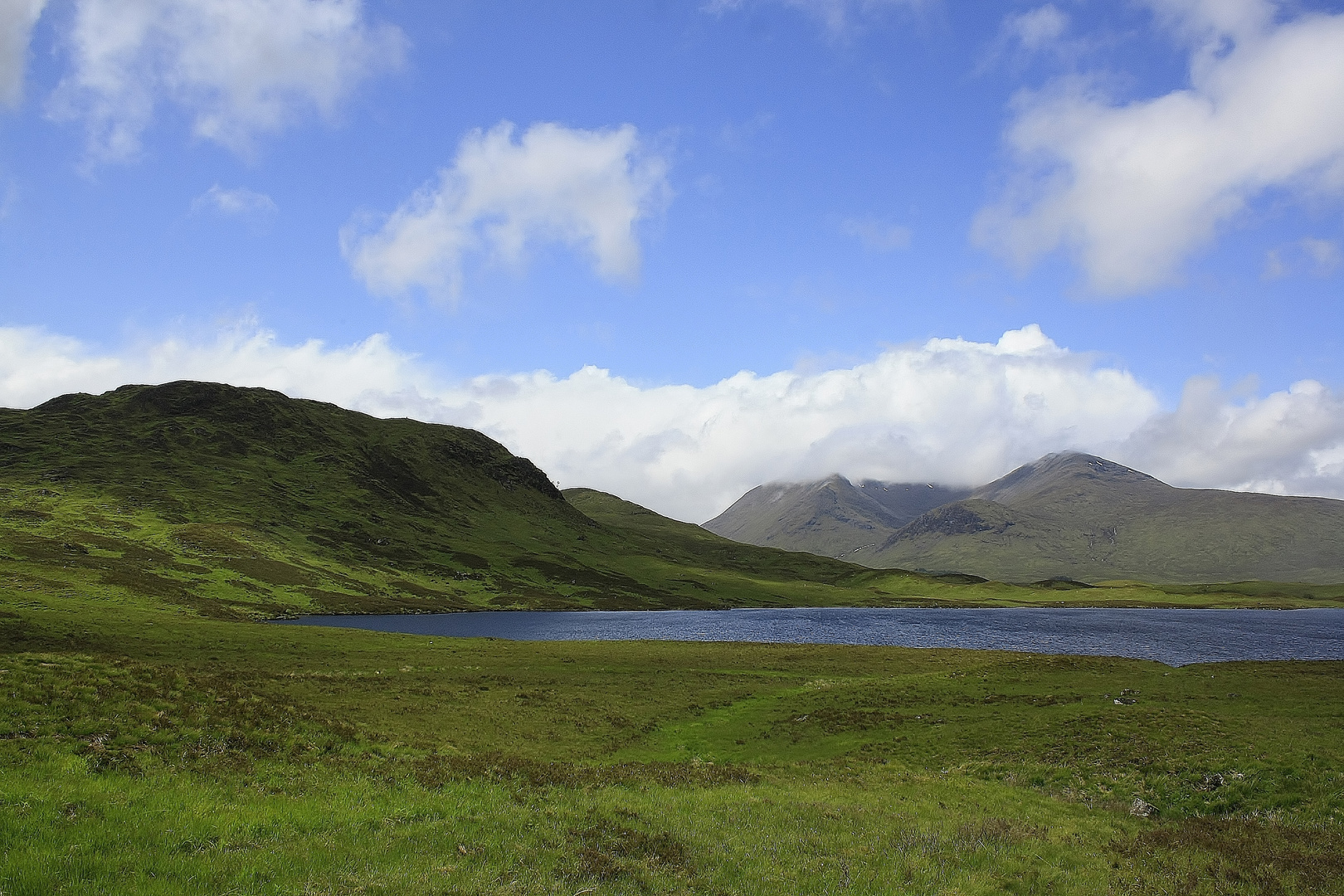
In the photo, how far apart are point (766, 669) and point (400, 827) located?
58.1 meters

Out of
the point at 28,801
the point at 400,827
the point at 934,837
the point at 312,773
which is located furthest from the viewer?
the point at 312,773

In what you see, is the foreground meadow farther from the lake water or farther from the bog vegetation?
the lake water

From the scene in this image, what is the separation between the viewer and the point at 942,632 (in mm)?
154375

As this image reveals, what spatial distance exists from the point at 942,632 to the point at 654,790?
5904 inches

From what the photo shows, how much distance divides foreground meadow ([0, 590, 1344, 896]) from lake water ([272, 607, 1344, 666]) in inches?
2776

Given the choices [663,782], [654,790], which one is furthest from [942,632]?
[654,790]

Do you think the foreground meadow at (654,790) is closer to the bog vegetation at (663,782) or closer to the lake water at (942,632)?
the bog vegetation at (663,782)

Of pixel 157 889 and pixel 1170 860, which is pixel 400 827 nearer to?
pixel 157 889

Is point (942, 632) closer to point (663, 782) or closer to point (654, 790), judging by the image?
point (663, 782)

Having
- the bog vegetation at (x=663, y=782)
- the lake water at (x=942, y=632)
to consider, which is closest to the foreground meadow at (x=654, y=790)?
the bog vegetation at (x=663, y=782)

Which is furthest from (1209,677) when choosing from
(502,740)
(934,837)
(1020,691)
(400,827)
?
(400,827)

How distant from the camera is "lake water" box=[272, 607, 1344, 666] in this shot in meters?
113

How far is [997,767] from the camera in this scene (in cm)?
2947

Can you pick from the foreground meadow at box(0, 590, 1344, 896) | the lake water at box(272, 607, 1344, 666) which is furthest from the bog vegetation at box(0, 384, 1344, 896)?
the lake water at box(272, 607, 1344, 666)
